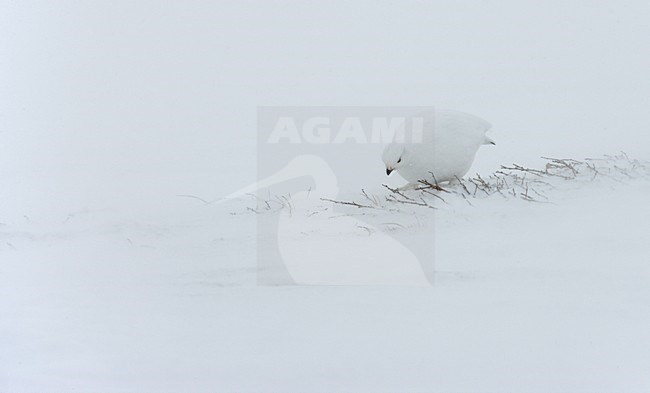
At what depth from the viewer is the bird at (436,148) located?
6238 mm

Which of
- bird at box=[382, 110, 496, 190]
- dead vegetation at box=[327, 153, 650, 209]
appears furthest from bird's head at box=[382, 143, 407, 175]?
dead vegetation at box=[327, 153, 650, 209]

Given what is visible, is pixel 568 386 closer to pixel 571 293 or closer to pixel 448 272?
pixel 571 293

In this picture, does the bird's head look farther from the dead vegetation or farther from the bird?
the dead vegetation

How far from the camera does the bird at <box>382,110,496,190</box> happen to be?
6.24 metres

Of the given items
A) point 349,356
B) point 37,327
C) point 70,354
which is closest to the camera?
point 349,356

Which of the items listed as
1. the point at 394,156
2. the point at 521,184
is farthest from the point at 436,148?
the point at 521,184

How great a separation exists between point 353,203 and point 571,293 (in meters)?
2.26

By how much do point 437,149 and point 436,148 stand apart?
1 cm

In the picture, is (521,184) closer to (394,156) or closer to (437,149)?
(437,149)

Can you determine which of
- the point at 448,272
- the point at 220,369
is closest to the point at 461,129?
the point at 448,272

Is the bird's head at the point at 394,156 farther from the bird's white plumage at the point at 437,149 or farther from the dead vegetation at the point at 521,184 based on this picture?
the dead vegetation at the point at 521,184

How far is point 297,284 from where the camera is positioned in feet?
17.4

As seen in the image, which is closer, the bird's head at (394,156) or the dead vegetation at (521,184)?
the dead vegetation at (521,184)

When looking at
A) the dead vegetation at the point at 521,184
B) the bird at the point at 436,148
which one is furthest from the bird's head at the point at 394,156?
the dead vegetation at the point at 521,184
